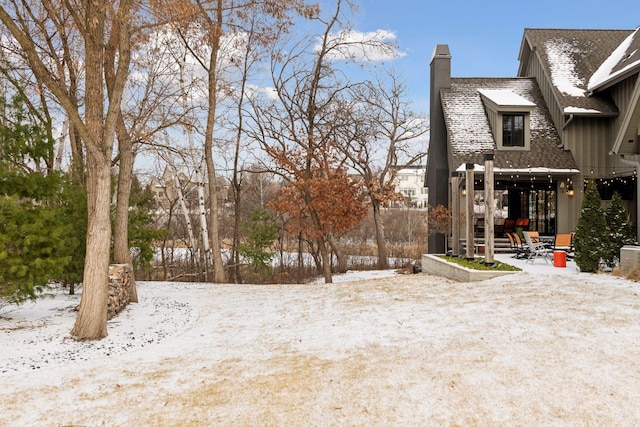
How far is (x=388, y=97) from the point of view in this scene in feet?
80.0

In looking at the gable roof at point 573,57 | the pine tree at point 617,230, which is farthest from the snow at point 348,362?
the gable roof at point 573,57

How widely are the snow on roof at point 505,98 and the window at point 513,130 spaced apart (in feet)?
1.63

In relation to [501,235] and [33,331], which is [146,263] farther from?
[501,235]

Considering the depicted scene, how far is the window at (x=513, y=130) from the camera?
1673 centimetres

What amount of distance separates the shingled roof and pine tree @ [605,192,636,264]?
4.50 m

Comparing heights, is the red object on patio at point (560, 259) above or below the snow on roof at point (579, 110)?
below

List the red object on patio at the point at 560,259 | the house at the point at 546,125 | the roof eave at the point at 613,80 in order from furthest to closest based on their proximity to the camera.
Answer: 1. the house at the point at 546,125
2. the roof eave at the point at 613,80
3. the red object on patio at the point at 560,259

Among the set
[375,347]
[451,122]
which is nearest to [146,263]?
[375,347]

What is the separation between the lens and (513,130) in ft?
55.0

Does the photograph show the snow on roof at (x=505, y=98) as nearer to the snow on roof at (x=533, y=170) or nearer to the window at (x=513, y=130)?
the window at (x=513, y=130)

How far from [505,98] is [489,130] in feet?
4.69

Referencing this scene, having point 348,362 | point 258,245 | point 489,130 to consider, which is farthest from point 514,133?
point 348,362

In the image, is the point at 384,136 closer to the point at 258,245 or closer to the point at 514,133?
the point at 514,133

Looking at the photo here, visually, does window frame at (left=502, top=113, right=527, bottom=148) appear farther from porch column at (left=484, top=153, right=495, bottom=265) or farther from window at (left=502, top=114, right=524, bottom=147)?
porch column at (left=484, top=153, right=495, bottom=265)
